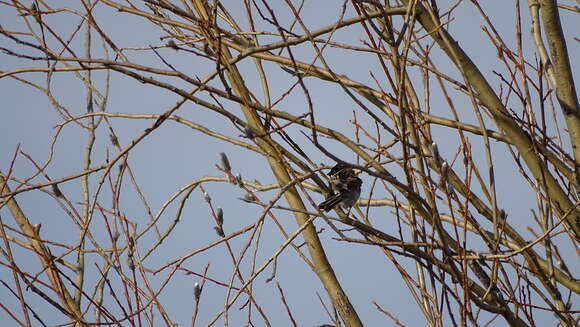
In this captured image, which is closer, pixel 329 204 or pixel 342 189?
pixel 329 204

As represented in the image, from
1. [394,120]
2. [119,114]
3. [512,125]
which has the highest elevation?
[119,114]

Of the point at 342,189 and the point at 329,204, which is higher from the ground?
the point at 342,189

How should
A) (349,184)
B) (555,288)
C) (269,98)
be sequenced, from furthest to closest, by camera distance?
(269,98), (349,184), (555,288)

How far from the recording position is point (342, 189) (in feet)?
9.81

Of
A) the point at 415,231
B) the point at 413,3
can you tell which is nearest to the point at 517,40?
the point at 413,3

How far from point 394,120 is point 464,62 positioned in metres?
0.41

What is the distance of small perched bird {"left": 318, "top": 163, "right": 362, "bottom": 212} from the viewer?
2.83 meters

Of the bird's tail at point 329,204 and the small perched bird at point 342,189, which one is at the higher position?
the small perched bird at point 342,189

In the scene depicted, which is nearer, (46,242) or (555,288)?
(555,288)

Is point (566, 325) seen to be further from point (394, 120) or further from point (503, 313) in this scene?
point (394, 120)

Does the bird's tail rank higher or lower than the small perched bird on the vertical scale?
lower

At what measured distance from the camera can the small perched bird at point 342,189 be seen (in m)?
2.83

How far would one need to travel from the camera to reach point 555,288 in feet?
9.27

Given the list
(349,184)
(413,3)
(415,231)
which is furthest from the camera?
(349,184)
